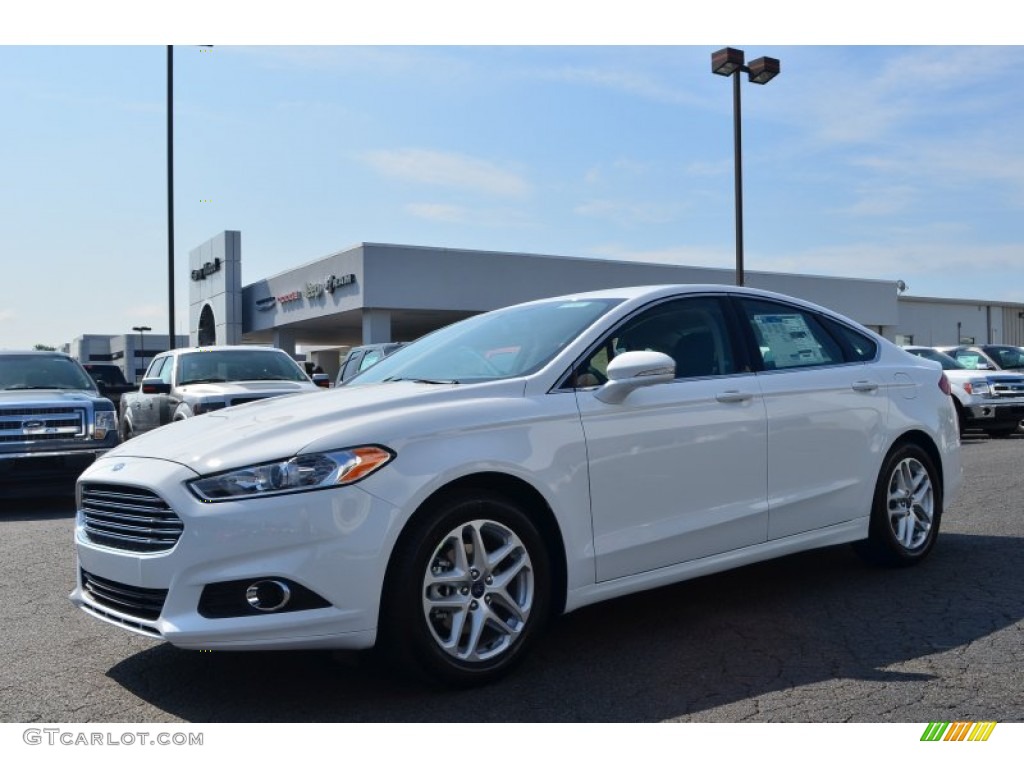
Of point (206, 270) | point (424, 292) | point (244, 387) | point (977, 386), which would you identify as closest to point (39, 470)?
point (244, 387)

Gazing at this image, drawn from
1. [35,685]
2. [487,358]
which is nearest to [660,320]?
[487,358]

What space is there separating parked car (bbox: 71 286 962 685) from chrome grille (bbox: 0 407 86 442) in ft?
20.3

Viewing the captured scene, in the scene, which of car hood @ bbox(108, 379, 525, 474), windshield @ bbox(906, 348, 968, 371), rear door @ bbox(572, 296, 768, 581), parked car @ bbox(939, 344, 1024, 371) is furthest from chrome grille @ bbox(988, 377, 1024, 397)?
car hood @ bbox(108, 379, 525, 474)

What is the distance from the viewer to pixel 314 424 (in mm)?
3961

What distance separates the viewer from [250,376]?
12.8 m

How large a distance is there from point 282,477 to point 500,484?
2.99 ft

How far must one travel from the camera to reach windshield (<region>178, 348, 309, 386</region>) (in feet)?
41.9

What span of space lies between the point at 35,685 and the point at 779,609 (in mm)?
3470

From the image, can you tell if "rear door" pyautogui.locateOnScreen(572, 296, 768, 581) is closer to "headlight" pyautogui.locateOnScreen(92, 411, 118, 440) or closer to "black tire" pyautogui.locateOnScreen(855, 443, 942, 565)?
"black tire" pyautogui.locateOnScreen(855, 443, 942, 565)

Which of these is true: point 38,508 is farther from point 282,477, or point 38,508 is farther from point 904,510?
point 904,510

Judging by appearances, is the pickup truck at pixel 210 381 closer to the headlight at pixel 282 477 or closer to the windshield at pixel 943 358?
the headlight at pixel 282 477

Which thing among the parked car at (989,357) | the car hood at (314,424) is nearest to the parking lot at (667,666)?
the car hood at (314,424)
